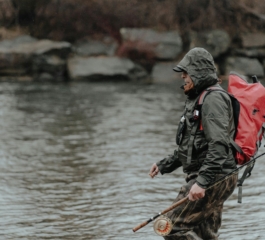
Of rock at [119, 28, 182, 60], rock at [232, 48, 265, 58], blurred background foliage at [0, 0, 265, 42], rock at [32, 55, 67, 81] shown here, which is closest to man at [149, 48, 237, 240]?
rock at [32, 55, 67, 81]

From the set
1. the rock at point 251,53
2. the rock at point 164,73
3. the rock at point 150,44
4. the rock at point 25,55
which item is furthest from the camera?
the rock at point 251,53

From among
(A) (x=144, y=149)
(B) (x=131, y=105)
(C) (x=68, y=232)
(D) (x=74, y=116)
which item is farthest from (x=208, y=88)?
(B) (x=131, y=105)

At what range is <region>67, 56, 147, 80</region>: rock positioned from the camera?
26.8 m

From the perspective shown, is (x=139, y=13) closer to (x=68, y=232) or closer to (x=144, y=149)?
(x=144, y=149)

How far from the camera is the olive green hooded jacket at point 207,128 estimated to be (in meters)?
4.72

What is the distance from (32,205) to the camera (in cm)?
794

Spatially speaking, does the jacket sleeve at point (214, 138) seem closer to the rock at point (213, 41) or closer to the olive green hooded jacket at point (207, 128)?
the olive green hooded jacket at point (207, 128)

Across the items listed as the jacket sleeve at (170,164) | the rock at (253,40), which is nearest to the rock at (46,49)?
the rock at (253,40)

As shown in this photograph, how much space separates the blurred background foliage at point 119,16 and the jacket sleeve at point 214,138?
26.1 meters

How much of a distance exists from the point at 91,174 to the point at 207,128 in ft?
17.3

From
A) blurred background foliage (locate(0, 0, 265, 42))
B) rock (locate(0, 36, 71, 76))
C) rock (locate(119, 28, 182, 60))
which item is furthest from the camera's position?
blurred background foliage (locate(0, 0, 265, 42))

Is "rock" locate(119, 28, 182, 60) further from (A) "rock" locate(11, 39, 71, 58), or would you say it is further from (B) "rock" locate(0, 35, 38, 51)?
(B) "rock" locate(0, 35, 38, 51)

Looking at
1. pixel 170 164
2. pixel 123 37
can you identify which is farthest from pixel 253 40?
pixel 170 164

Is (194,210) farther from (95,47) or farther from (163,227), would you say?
(95,47)
